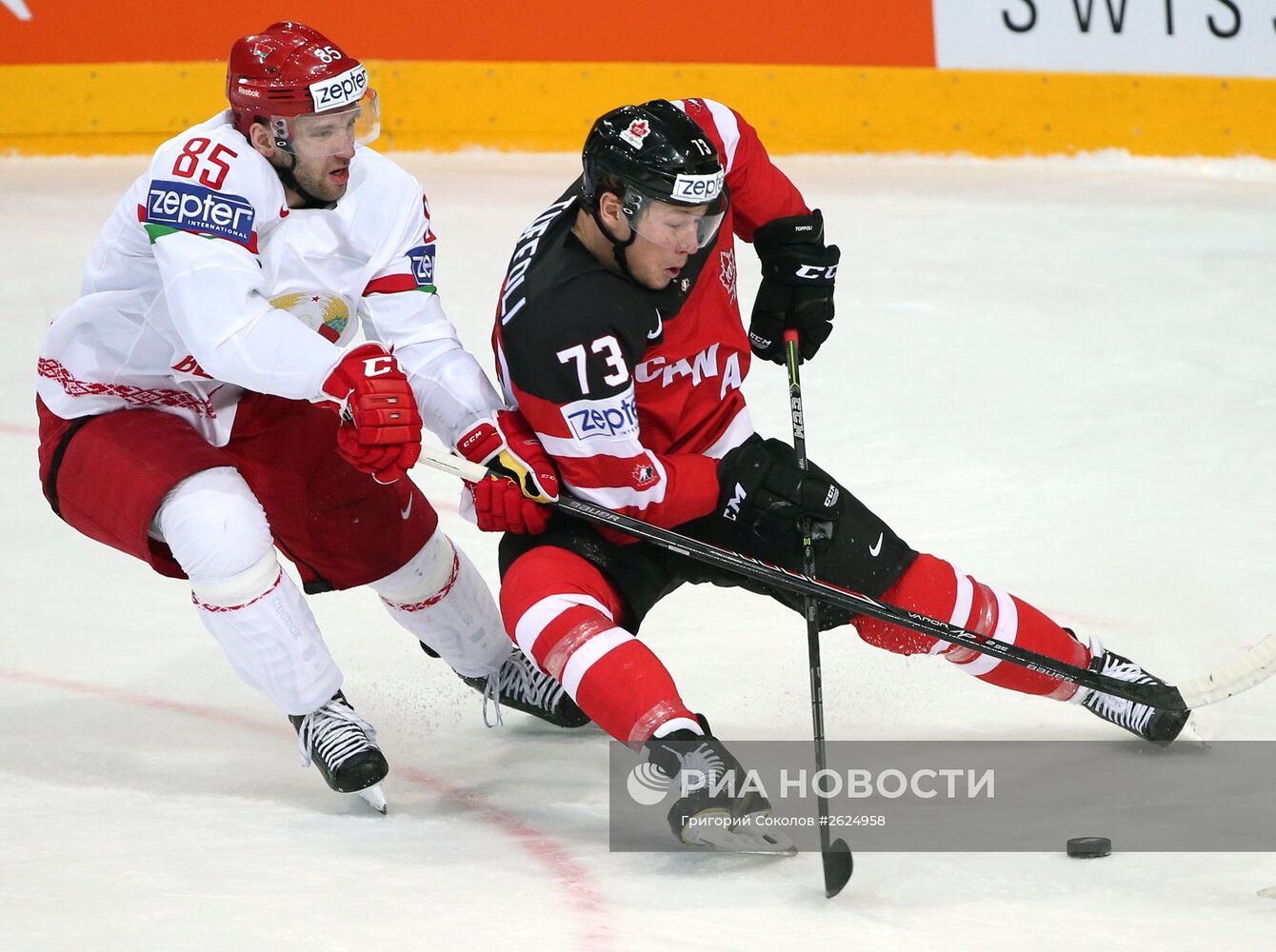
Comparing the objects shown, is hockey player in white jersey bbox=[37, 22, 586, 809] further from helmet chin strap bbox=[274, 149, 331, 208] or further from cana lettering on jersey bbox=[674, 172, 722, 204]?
cana lettering on jersey bbox=[674, 172, 722, 204]

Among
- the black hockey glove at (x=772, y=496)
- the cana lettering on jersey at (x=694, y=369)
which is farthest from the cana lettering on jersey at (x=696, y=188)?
the black hockey glove at (x=772, y=496)

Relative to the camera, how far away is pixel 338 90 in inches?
109

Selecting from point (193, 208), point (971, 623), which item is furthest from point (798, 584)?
point (193, 208)

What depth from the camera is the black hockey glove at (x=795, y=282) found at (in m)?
3.08

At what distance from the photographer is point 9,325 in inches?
210

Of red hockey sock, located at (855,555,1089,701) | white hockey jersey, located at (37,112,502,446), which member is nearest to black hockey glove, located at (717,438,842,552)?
red hockey sock, located at (855,555,1089,701)

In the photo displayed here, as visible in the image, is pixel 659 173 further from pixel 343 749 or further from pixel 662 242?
pixel 343 749

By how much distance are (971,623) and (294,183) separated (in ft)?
4.10

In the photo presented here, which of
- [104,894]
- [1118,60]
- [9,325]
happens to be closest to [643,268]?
[104,894]

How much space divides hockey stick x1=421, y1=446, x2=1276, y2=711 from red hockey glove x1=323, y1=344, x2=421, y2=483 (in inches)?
4.6

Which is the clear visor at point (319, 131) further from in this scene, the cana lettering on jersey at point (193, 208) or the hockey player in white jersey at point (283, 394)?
the cana lettering on jersey at point (193, 208)

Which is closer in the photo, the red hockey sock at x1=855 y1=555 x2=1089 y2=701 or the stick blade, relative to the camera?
the stick blade

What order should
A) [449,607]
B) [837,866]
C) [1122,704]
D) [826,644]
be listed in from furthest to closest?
[826,644] → [449,607] → [1122,704] → [837,866]

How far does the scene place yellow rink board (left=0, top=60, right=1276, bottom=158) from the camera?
21.0 ft
